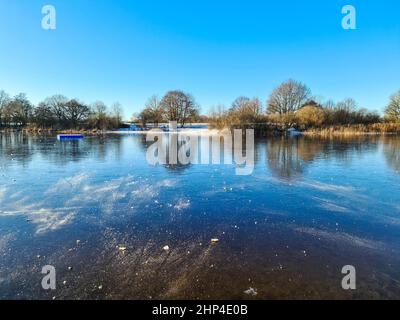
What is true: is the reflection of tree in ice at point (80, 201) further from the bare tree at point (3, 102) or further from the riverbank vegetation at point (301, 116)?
the bare tree at point (3, 102)

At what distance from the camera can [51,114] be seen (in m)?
54.4

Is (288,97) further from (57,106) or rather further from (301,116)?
(57,106)

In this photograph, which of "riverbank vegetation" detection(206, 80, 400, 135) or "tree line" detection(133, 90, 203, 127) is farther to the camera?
"tree line" detection(133, 90, 203, 127)

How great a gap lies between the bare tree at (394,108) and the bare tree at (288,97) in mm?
12962

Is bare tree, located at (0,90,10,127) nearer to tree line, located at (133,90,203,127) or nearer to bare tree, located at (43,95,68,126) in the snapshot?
bare tree, located at (43,95,68,126)

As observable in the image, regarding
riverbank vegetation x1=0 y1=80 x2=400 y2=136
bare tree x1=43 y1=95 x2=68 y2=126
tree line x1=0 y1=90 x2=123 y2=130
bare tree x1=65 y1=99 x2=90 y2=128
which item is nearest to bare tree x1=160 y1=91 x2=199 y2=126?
riverbank vegetation x1=0 y1=80 x2=400 y2=136

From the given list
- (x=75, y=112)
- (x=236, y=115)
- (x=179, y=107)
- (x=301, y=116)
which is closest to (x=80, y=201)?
(x=236, y=115)

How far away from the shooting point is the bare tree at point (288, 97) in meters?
48.8

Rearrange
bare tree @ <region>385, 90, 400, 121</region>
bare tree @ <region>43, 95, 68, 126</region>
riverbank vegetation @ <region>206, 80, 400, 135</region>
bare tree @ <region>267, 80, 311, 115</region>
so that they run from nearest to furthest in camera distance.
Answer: riverbank vegetation @ <region>206, 80, 400, 135</region> < bare tree @ <region>385, 90, 400, 121</region> < bare tree @ <region>267, 80, 311, 115</region> < bare tree @ <region>43, 95, 68, 126</region>

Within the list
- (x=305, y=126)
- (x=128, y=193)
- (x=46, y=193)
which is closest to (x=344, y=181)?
(x=128, y=193)

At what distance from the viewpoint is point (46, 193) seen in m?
7.50

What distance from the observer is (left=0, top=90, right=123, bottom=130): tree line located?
5294cm

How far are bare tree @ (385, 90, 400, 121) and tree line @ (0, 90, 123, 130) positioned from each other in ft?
161
